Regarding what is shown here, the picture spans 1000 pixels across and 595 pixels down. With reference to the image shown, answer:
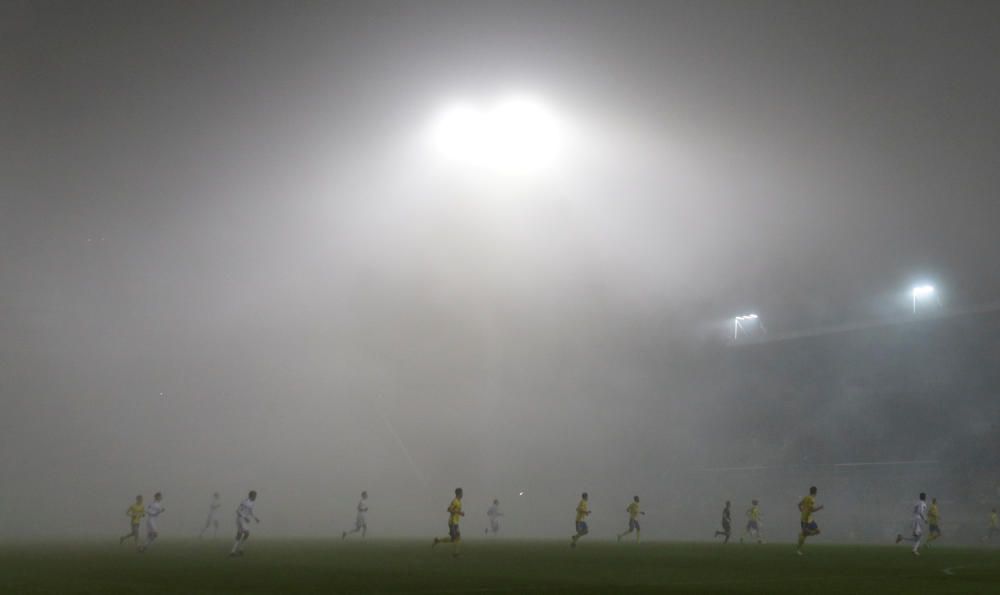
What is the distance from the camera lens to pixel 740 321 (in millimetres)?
56406

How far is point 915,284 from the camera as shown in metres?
47.0

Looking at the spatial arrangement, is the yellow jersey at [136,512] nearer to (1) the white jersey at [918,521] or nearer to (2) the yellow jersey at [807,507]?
(2) the yellow jersey at [807,507]

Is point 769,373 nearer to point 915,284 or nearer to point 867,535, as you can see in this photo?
point 915,284

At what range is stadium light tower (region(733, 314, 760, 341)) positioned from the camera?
5584 centimetres

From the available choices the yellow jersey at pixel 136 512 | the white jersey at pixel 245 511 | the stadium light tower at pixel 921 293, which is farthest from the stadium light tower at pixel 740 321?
the white jersey at pixel 245 511

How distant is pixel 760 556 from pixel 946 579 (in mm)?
6825

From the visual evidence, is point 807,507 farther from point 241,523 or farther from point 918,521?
point 241,523

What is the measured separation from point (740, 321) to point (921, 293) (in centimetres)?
1158

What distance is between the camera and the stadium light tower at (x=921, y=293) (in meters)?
46.7

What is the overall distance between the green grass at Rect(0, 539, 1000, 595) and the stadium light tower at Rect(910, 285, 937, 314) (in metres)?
27.9

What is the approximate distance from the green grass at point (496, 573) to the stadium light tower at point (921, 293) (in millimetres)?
27941

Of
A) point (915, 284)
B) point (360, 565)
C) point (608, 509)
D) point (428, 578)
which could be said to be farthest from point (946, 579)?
point (608, 509)

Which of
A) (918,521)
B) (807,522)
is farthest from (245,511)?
(918,521)

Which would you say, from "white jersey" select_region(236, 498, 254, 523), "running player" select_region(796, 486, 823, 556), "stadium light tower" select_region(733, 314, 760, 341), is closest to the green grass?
"running player" select_region(796, 486, 823, 556)
